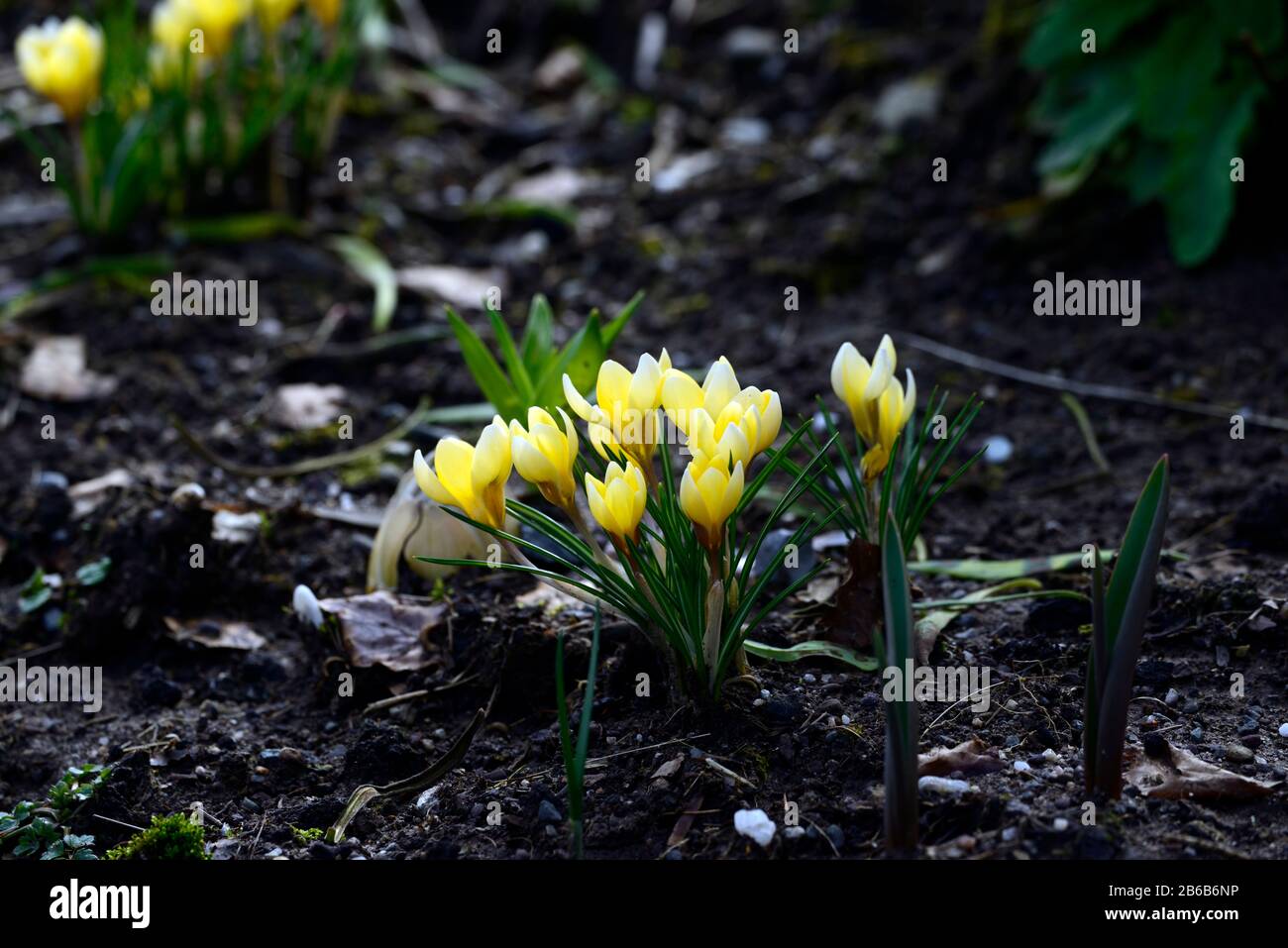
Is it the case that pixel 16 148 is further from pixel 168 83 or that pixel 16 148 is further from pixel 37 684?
pixel 37 684

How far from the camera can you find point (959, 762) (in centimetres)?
163

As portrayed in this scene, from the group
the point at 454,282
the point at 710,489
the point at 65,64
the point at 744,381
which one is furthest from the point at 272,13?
the point at 710,489

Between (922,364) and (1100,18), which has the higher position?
(1100,18)

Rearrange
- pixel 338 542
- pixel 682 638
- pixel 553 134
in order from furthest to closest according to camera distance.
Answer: pixel 553 134 → pixel 338 542 → pixel 682 638

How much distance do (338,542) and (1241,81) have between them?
2.28 m

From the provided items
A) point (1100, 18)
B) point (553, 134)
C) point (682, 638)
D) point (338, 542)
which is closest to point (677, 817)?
point (682, 638)

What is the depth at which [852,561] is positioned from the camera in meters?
1.87

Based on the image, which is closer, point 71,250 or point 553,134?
point 71,250

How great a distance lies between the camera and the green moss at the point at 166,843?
1605 millimetres

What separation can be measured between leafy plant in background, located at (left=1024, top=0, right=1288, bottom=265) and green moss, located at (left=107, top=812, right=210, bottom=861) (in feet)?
7.99

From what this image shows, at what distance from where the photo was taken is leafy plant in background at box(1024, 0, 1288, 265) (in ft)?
9.23

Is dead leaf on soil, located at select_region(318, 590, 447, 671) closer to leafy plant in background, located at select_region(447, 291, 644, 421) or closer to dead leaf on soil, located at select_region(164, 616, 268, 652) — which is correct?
dead leaf on soil, located at select_region(164, 616, 268, 652)

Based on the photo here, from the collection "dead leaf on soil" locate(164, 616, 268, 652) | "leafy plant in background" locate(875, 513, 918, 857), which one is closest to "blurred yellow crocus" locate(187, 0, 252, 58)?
"dead leaf on soil" locate(164, 616, 268, 652)
